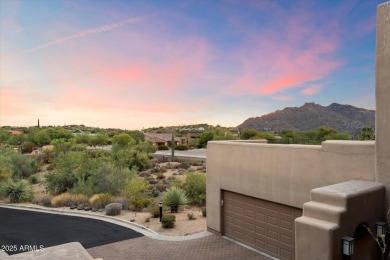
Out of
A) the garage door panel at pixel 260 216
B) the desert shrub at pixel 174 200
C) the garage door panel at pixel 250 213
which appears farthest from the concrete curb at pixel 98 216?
the garage door panel at pixel 260 216

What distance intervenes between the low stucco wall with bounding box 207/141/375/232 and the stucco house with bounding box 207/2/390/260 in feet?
0.10

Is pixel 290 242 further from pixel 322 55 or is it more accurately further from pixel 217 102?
pixel 217 102

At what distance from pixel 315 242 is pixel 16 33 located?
1197 inches

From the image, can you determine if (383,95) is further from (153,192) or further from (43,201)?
(43,201)

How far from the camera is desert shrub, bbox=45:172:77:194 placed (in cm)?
2605

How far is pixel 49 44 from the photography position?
2941 cm

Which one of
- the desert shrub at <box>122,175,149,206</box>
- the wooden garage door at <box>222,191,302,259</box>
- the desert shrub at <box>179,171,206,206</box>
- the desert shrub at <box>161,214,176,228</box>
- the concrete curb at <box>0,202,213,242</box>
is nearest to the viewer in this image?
the wooden garage door at <box>222,191,302,259</box>

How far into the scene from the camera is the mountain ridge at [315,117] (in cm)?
9344

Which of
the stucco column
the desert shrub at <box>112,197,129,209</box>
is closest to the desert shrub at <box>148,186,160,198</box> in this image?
the desert shrub at <box>112,197,129,209</box>

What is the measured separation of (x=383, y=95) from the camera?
8.61 meters

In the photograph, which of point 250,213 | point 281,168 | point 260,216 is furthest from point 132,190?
point 281,168

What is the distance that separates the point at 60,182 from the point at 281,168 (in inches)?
845

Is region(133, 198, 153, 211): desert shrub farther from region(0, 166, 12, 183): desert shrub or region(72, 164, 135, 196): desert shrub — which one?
region(0, 166, 12, 183): desert shrub

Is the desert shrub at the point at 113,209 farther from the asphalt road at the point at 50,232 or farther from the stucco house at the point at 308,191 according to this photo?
the stucco house at the point at 308,191
